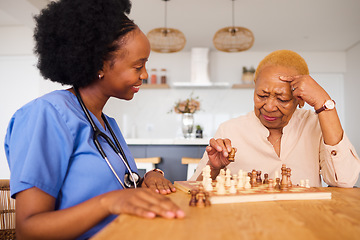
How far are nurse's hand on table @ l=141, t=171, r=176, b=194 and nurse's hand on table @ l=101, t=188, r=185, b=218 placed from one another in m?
0.36

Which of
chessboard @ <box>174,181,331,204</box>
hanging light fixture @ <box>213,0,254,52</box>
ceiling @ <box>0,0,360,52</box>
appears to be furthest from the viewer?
hanging light fixture @ <box>213,0,254,52</box>

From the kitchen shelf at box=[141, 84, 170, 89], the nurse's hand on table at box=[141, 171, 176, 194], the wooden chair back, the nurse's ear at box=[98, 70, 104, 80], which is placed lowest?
the wooden chair back

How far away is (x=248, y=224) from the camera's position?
69cm

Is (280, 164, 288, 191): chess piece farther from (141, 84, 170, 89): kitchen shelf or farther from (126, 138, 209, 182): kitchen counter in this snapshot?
(141, 84, 170, 89): kitchen shelf

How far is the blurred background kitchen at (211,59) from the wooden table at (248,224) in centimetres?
285

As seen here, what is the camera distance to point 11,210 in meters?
1.33

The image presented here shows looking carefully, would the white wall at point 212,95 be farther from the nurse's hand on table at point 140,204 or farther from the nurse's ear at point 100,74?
the nurse's hand on table at point 140,204

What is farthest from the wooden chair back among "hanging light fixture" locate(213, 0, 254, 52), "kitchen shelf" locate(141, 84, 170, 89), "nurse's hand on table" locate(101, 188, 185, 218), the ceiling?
"kitchen shelf" locate(141, 84, 170, 89)

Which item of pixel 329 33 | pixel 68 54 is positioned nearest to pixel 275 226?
pixel 68 54

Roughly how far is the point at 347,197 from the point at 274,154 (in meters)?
0.56

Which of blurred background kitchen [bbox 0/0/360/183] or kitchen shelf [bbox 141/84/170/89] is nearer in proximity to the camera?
blurred background kitchen [bbox 0/0/360/183]

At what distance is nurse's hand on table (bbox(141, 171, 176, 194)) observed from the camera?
1135 mm

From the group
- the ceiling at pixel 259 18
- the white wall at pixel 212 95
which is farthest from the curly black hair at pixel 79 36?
the white wall at pixel 212 95

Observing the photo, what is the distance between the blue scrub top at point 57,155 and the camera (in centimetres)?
86
